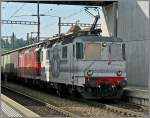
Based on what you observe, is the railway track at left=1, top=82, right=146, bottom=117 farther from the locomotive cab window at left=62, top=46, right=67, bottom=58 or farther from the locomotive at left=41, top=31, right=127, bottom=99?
the locomotive cab window at left=62, top=46, right=67, bottom=58

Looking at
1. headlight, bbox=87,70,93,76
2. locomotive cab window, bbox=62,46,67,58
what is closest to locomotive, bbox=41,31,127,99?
headlight, bbox=87,70,93,76

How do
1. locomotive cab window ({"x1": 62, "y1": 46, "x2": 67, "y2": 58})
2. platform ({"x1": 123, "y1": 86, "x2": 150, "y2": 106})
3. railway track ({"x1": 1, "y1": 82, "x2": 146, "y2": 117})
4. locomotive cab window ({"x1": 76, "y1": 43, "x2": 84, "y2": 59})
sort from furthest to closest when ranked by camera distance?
1. locomotive cab window ({"x1": 62, "y1": 46, "x2": 67, "y2": 58})
2. locomotive cab window ({"x1": 76, "y1": 43, "x2": 84, "y2": 59})
3. platform ({"x1": 123, "y1": 86, "x2": 150, "y2": 106})
4. railway track ({"x1": 1, "y1": 82, "x2": 146, "y2": 117})

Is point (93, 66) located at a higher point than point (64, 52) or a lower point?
lower

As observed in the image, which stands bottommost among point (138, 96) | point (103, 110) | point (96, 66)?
point (103, 110)

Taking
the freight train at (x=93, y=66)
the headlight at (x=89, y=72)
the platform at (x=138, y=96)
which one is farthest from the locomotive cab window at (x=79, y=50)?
the platform at (x=138, y=96)

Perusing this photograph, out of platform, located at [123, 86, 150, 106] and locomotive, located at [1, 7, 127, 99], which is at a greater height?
locomotive, located at [1, 7, 127, 99]

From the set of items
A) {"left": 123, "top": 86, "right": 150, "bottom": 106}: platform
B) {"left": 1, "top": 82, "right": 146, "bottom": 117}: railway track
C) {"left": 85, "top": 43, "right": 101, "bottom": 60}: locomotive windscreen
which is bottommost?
{"left": 1, "top": 82, "right": 146, "bottom": 117}: railway track

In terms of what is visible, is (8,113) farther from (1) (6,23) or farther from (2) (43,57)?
(1) (6,23)

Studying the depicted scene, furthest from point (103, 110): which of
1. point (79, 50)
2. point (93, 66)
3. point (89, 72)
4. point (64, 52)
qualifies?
point (64, 52)

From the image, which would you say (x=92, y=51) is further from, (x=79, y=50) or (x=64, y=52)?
(x=64, y=52)

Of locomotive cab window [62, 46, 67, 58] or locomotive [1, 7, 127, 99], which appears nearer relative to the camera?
locomotive [1, 7, 127, 99]

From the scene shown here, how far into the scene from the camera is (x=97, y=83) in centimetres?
1952

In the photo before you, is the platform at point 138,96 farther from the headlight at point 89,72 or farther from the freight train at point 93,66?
the headlight at point 89,72

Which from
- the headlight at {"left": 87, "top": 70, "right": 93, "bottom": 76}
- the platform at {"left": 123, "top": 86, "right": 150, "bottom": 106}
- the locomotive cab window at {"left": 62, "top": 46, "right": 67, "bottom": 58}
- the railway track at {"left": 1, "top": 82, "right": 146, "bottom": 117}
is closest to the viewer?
the railway track at {"left": 1, "top": 82, "right": 146, "bottom": 117}
